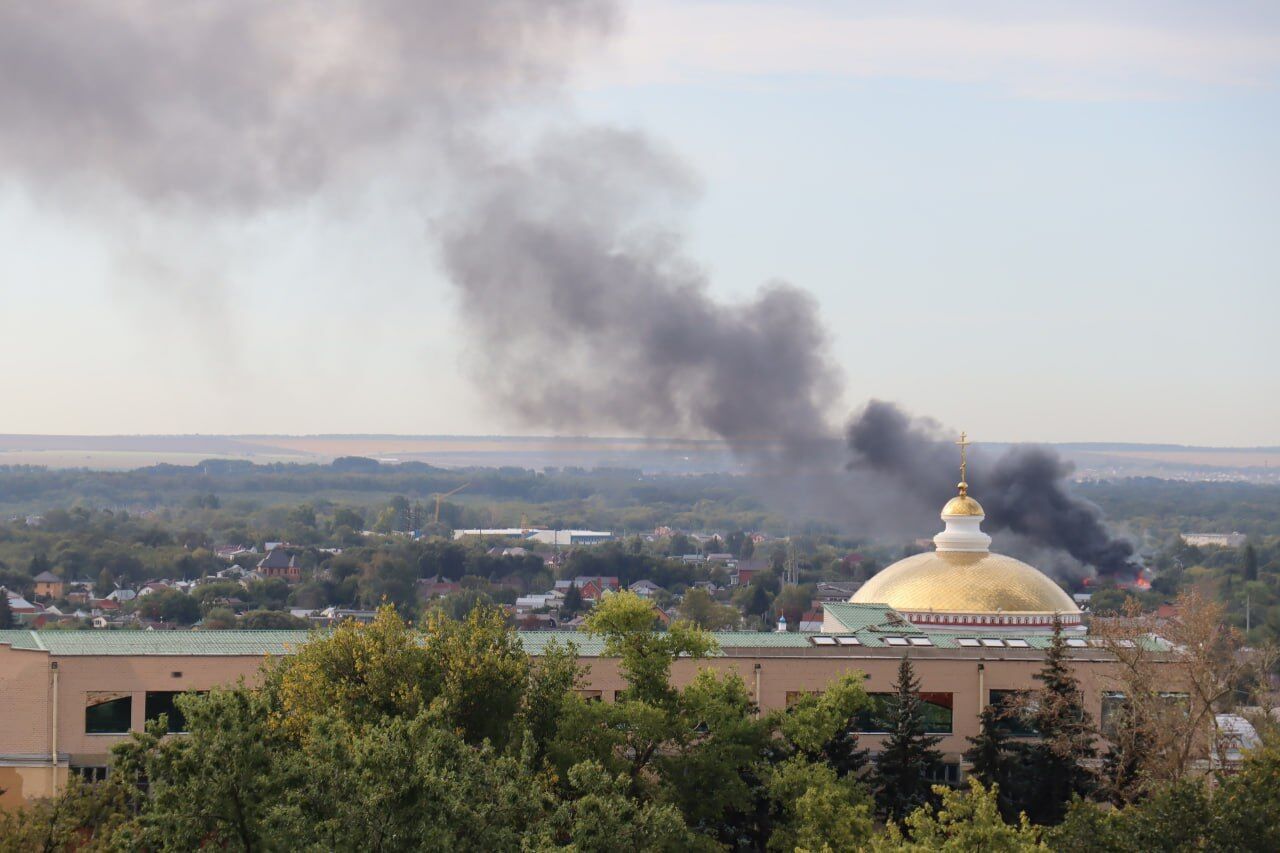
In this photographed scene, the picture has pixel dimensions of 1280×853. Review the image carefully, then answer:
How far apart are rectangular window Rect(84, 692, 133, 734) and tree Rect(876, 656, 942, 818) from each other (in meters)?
17.5

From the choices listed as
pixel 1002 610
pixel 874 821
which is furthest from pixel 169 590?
pixel 874 821

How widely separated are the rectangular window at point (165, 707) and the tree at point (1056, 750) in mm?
19686

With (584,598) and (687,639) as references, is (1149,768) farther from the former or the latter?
(584,598)

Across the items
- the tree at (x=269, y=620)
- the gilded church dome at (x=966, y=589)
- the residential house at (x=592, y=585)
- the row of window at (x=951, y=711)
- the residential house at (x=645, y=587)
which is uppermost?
the gilded church dome at (x=966, y=589)

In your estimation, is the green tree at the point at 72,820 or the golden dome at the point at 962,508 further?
the golden dome at the point at 962,508

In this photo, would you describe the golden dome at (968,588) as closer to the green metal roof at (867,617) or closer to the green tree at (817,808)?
the green metal roof at (867,617)

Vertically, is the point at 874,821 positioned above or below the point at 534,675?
below

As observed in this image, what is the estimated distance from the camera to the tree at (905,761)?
4512 centimetres

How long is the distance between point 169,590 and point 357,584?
20.7m

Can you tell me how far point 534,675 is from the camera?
4384 centimetres

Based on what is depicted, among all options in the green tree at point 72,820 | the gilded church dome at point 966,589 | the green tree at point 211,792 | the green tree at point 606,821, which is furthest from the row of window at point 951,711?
the green tree at point 72,820

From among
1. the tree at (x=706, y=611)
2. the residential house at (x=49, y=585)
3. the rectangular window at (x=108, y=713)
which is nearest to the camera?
the rectangular window at (x=108, y=713)

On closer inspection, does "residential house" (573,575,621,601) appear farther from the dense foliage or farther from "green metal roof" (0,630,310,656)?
the dense foliage

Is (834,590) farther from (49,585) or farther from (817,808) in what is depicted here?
(817,808)
